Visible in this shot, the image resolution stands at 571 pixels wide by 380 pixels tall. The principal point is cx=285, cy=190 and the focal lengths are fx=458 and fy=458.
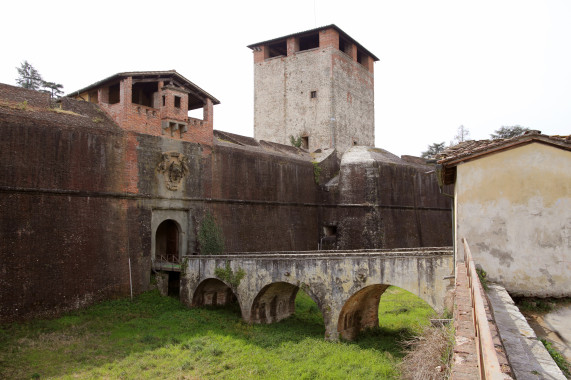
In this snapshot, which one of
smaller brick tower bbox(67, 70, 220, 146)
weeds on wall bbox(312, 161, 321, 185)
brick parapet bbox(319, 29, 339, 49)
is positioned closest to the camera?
smaller brick tower bbox(67, 70, 220, 146)

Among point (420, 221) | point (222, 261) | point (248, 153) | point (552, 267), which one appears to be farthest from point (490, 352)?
point (420, 221)

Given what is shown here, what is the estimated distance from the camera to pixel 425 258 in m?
11.0

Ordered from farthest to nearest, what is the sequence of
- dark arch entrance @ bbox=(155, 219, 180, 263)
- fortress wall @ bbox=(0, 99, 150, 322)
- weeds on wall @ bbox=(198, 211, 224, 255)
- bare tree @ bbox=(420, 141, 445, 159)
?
bare tree @ bbox=(420, 141, 445, 159) → dark arch entrance @ bbox=(155, 219, 180, 263) → weeds on wall @ bbox=(198, 211, 224, 255) → fortress wall @ bbox=(0, 99, 150, 322)

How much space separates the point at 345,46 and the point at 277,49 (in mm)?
4559

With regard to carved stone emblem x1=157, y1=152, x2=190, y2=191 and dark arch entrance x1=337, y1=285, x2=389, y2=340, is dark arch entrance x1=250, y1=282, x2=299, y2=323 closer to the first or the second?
dark arch entrance x1=337, y1=285, x2=389, y2=340

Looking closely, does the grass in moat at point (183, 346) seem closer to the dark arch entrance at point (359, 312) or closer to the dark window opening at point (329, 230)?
the dark arch entrance at point (359, 312)

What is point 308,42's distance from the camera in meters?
30.2

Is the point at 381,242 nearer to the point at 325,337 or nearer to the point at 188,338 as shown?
the point at 325,337

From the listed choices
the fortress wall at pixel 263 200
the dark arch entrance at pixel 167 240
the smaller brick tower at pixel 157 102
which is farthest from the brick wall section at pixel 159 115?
the dark arch entrance at pixel 167 240

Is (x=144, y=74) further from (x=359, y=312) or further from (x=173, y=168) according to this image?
(x=359, y=312)

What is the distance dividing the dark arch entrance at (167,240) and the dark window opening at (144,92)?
5.29 m

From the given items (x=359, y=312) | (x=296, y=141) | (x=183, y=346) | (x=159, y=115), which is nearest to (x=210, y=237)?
(x=159, y=115)

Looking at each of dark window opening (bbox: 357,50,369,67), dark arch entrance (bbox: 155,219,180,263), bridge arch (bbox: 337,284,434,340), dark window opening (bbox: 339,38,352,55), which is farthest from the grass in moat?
dark window opening (bbox: 357,50,369,67)

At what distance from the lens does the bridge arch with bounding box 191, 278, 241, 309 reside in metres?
16.2
